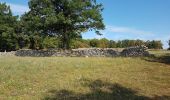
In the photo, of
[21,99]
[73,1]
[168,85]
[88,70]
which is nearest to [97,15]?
[73,1]

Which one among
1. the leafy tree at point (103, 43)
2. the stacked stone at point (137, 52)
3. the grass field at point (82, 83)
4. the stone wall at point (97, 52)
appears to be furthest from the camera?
the leafy tree at point (103, 43)

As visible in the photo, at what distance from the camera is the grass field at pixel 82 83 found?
17453 millimetres

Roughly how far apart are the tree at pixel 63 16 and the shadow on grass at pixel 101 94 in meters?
36.8

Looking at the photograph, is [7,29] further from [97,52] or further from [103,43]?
[103,43]

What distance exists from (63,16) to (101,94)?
3995 cm

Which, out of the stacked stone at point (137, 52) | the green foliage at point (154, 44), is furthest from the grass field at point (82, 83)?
the green foliage at point (154, 44)

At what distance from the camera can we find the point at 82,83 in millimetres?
20312

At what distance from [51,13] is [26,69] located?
3367 centimetres

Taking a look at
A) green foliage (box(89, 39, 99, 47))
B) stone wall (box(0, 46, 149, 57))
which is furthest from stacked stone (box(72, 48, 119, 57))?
green foliage (box(89, 39, 99, 47))

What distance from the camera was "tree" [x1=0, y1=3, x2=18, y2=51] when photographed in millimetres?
86688

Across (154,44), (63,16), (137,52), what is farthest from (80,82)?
(154,44)

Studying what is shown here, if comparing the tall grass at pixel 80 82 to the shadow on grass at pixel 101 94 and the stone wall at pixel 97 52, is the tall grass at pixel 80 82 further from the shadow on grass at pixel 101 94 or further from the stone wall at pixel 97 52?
the stone wall at pixel 97 52

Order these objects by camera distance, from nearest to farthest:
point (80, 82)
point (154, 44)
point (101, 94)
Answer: point (101, 94), point (80, 82), point (154, 44)

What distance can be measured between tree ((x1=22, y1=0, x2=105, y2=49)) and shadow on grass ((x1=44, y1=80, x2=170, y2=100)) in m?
36.8
